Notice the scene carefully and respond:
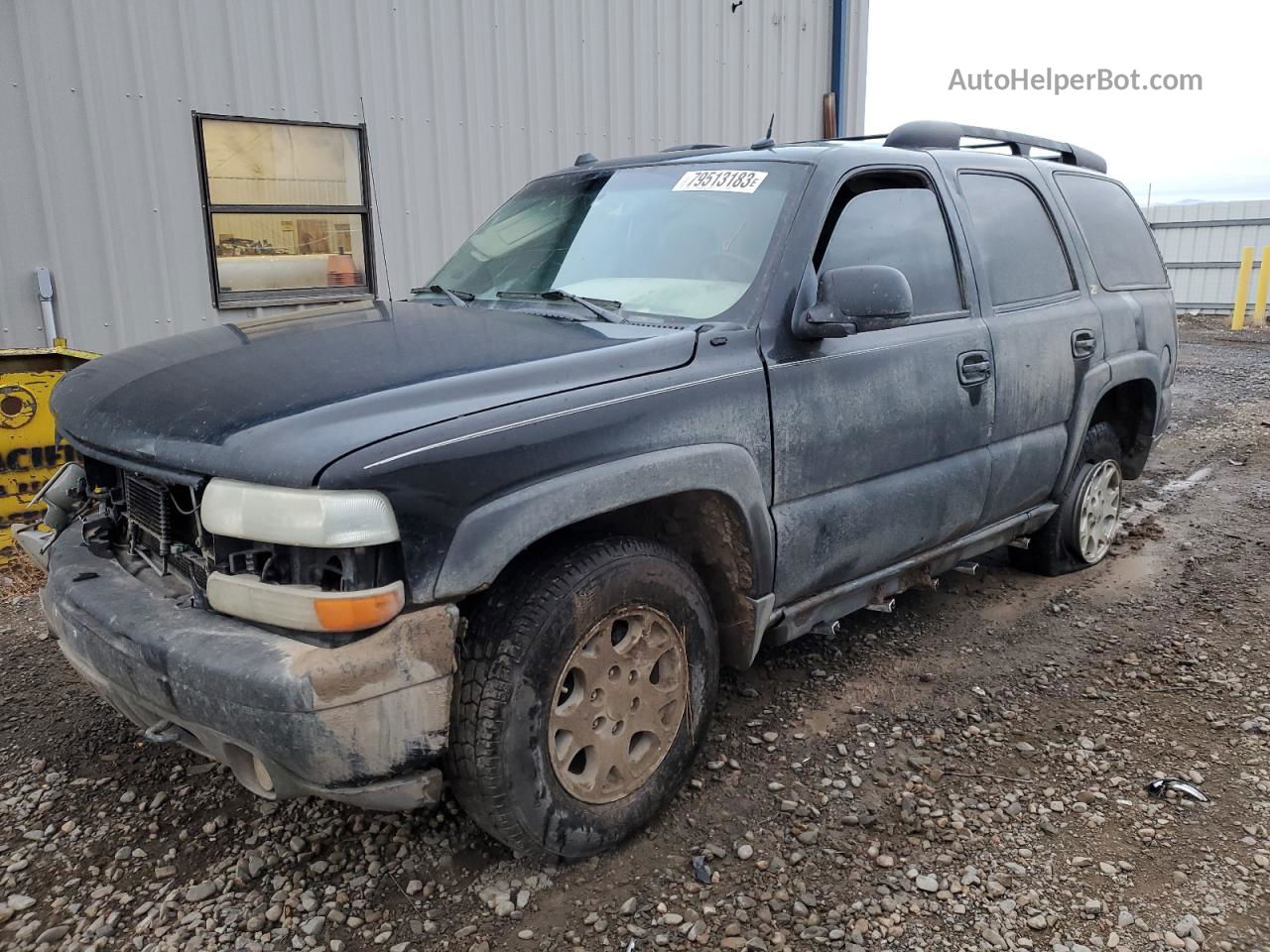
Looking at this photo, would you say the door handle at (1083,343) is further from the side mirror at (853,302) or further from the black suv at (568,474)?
the side mirror at (853,302)

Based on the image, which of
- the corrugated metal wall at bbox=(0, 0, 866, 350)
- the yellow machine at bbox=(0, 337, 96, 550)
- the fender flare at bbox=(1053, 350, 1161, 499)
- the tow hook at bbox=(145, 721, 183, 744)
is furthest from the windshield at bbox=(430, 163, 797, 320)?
the corrugated metal wall at bbox=(0, 0, 866, 350)

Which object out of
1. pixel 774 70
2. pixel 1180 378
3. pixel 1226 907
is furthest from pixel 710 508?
pixel 1180 378

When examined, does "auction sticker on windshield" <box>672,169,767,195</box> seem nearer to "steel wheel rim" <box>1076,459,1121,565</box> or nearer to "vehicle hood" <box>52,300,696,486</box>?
"vehicle hood" <box>52,300,696,486</box>

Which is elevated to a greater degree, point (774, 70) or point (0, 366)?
point (774, 70)

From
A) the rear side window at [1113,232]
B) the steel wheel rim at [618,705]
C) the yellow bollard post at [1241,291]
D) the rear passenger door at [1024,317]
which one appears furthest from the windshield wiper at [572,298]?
the yellow bollard post at [1241,291]

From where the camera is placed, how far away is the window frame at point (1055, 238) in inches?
148

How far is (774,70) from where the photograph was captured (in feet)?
31.2

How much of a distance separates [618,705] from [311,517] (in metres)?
1.03

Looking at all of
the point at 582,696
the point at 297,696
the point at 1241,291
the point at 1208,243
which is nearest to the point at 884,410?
the point at 582,696

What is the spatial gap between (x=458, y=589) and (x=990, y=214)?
2.88m

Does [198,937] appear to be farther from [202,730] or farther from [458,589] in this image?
[458,589]

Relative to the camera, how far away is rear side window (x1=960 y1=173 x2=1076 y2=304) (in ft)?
12.5

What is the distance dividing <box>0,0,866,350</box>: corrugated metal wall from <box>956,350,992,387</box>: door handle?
13.3ft

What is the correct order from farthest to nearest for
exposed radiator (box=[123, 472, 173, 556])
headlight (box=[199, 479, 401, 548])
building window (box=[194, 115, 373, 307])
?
building window (box=[194, 115, 373, 307])
exposed radiator (box=[123, 472, 173, 556])
headlight (box=[199, 479, 401, 548])
